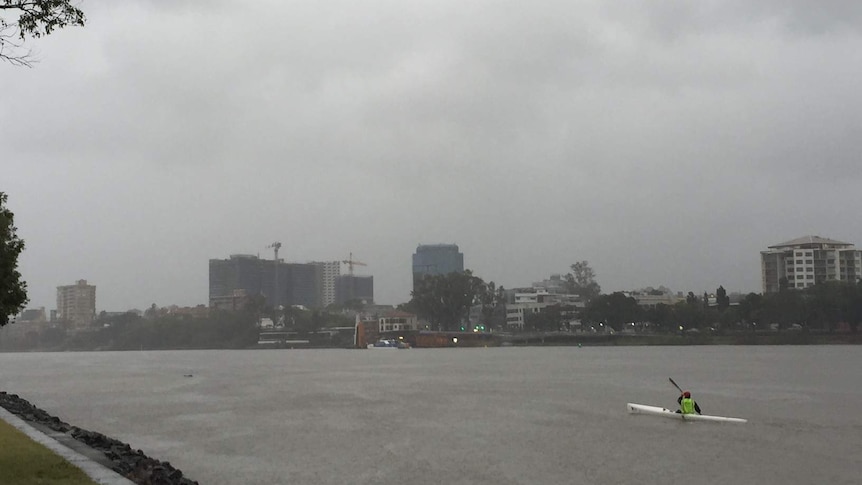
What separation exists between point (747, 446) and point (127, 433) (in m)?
26.8

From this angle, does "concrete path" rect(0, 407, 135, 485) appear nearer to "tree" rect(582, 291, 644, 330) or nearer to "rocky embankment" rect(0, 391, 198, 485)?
"rocky embankment" rect(0, 391, 198, 485)

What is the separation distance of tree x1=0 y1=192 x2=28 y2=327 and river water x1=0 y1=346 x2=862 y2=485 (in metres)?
8.60

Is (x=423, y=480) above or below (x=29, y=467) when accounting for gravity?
below

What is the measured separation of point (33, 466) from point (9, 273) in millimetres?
4799

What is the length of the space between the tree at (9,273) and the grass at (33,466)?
3136 mm

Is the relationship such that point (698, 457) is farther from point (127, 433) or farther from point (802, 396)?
point (802, 396)

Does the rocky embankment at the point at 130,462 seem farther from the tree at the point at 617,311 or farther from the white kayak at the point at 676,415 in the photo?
the tree at the point at 617,311

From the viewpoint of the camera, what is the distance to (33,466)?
18.3m

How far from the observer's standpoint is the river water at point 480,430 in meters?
29.0

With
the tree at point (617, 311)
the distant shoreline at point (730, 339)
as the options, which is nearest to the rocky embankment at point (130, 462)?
the distant shoreline at point (730, 339)

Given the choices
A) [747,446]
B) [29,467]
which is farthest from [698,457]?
[29,467]

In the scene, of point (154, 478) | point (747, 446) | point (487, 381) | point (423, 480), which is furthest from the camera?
point (487, 381)

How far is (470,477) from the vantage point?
27.8m

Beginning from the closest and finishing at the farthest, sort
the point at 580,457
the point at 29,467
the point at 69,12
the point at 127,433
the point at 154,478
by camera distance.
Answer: the point at 69,12 < the point at 29,467 < the point at 154,478 < the point at 580,457 < the point at 127,433
